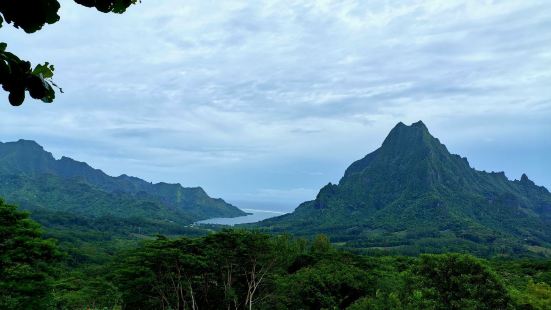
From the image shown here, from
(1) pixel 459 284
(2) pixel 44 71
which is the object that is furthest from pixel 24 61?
(1) pixel 459 284

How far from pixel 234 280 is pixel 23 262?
23.4 m

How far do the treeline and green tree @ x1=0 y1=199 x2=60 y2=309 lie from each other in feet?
0.18

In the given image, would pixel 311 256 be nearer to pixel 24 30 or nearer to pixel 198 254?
pixel 198 254

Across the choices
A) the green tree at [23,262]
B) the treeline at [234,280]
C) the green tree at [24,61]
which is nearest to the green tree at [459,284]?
the treeline at [234,280]

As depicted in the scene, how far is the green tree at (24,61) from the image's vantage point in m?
2.36

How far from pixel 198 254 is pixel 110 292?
40.7 feet

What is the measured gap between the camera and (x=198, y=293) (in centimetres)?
4406

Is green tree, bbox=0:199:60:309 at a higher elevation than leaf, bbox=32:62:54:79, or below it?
below

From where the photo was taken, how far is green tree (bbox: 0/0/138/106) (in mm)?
2359

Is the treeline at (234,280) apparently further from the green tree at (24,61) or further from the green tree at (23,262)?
the green tree at (24,61)

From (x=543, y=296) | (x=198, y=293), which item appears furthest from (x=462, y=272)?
(x=198, y=293)

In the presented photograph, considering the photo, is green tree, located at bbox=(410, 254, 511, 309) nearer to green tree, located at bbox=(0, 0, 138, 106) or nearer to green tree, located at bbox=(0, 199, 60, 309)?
green tree, located at bbox=(0, 199, 60, 309)

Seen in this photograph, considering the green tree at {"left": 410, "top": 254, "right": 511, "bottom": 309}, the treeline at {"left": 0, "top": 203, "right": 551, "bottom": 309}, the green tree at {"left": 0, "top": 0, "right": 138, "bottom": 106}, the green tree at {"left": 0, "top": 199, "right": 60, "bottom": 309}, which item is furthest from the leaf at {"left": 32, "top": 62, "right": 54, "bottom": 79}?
the green tree at {"left": 410, "top": 254, "right": 511, "bottom": 309}

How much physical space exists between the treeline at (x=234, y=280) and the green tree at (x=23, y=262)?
0.18 feet
